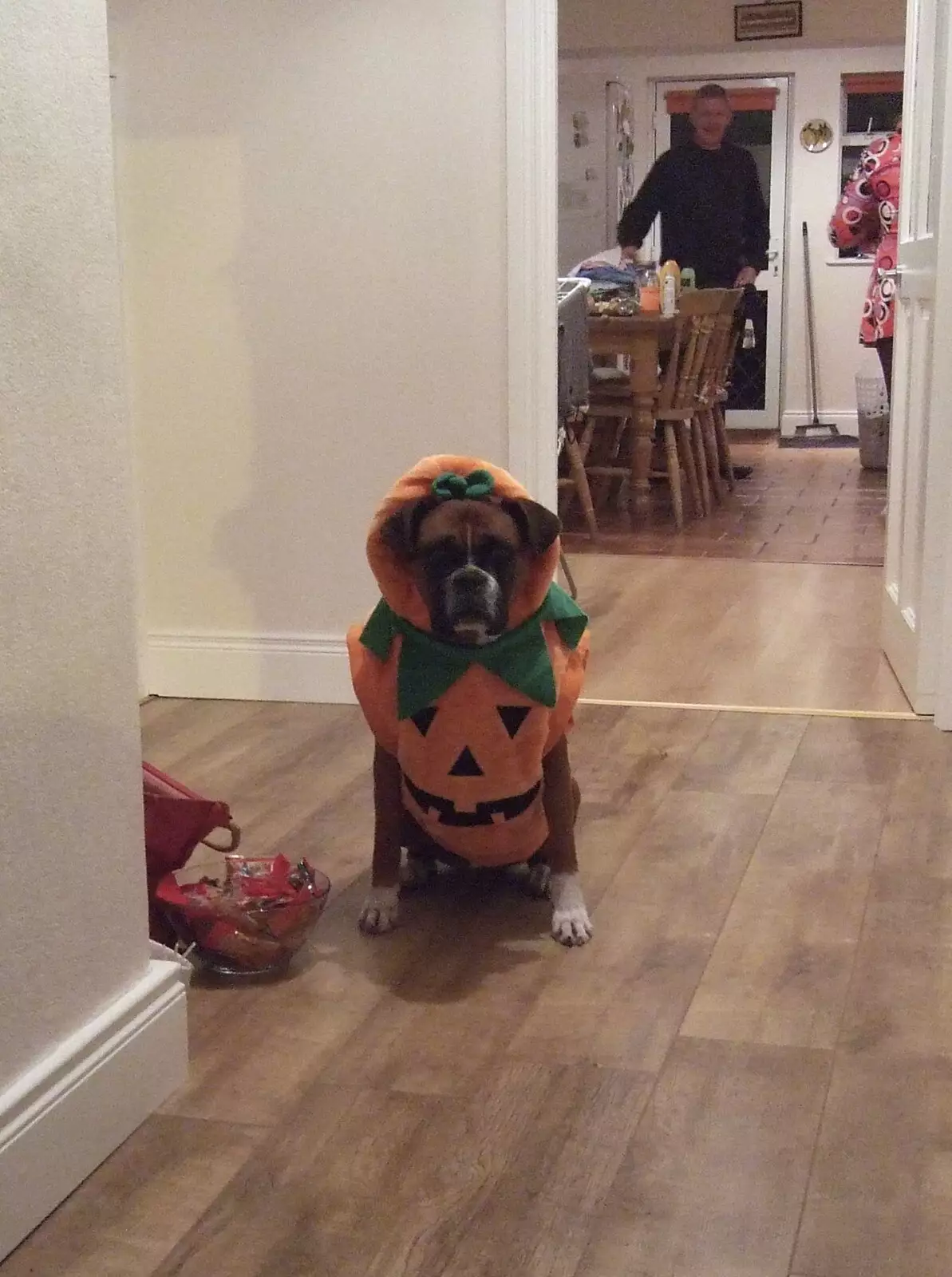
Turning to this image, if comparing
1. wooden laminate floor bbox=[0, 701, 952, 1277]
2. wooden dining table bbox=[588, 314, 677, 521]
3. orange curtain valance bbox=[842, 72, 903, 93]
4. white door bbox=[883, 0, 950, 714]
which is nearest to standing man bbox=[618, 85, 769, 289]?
orange curtain valance bbox=[842, 72, 903, 93]

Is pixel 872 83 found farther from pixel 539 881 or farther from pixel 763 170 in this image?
pixel 539 881

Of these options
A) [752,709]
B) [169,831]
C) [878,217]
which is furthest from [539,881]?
[878,217]

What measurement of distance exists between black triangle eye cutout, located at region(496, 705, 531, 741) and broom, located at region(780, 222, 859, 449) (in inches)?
269

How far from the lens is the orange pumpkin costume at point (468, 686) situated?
199 cm

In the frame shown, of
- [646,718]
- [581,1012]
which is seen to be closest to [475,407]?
[646,718]

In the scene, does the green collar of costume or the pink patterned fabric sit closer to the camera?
the green collar of costume

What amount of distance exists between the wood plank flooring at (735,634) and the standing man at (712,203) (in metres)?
2.47

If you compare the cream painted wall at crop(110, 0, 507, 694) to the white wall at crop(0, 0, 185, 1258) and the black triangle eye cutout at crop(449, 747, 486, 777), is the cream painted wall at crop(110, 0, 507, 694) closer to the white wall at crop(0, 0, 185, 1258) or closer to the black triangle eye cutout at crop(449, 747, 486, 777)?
the black triangle eye cutout at crop(449, 747, 486, 777)

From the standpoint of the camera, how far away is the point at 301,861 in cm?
216

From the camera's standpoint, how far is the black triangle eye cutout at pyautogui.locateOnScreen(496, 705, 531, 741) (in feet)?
6.54

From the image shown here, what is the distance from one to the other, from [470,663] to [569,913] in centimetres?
42

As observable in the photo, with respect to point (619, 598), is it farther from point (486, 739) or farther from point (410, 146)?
point (486, 739)

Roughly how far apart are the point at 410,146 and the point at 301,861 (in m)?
1.70

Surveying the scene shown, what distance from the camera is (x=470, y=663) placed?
199 cm
